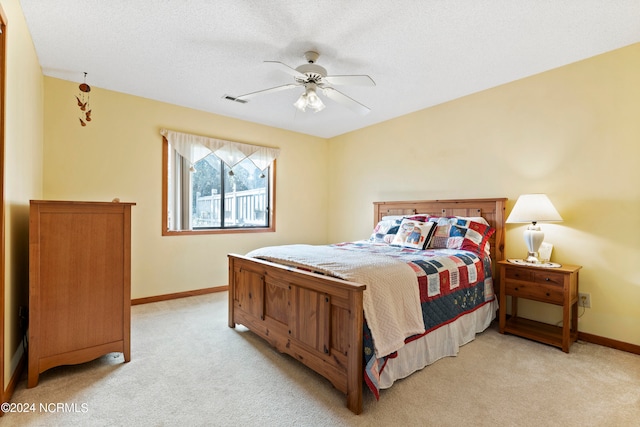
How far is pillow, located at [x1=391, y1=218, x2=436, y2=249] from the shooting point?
3.20 meters

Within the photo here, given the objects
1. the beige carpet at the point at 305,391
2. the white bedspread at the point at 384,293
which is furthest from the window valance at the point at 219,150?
the white bedspread at the point at 384,293

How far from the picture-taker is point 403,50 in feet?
8.61

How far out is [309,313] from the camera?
82.6 inches

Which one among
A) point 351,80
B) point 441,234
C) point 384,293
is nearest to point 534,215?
point 441,234

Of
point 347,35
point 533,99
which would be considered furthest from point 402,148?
point 347,35

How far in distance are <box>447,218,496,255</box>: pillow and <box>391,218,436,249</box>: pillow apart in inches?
8.5

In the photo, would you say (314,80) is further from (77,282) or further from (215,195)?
(215,195)

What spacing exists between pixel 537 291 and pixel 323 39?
279 cm

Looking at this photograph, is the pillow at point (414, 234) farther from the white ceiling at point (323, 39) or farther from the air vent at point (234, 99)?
the air vent at point (234, 99)

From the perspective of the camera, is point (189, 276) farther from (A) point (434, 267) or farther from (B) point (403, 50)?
(B) point (403, 50)

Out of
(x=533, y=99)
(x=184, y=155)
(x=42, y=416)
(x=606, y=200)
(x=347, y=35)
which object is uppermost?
(x=347, y=35)

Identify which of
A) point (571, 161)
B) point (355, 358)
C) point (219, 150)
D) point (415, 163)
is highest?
point (219, 150)

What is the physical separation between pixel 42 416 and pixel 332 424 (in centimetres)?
159

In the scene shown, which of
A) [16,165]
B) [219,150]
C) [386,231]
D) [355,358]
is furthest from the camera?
[219,150]
